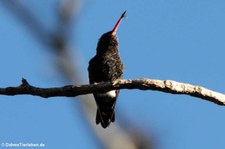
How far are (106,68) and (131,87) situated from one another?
6.56 ft

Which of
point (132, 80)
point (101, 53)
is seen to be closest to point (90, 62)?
point (101, 53)

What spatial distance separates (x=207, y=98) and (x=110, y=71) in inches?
85.1

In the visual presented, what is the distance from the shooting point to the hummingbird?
15.2 ft

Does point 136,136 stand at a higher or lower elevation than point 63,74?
lower

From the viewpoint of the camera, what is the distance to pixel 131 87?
2.69 metres

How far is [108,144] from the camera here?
1.18 meters

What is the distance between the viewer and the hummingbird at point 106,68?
4645 mm

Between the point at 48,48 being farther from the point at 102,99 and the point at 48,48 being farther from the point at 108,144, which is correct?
the point at 102,99

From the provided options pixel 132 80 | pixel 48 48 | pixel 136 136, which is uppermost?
pixel 132 80

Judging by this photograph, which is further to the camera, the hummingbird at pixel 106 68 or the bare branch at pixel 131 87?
the hummingbird at pixel 106 68

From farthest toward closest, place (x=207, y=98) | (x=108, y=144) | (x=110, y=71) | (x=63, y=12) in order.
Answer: (x=110, y=71)
(x=207, y=98)
(x=63, y=12)
(x=108, y=144)

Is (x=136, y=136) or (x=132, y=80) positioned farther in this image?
(x=132, y=80)

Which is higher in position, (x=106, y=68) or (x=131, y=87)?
(x=106, y=68)

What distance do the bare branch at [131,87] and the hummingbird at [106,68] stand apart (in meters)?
1.84
